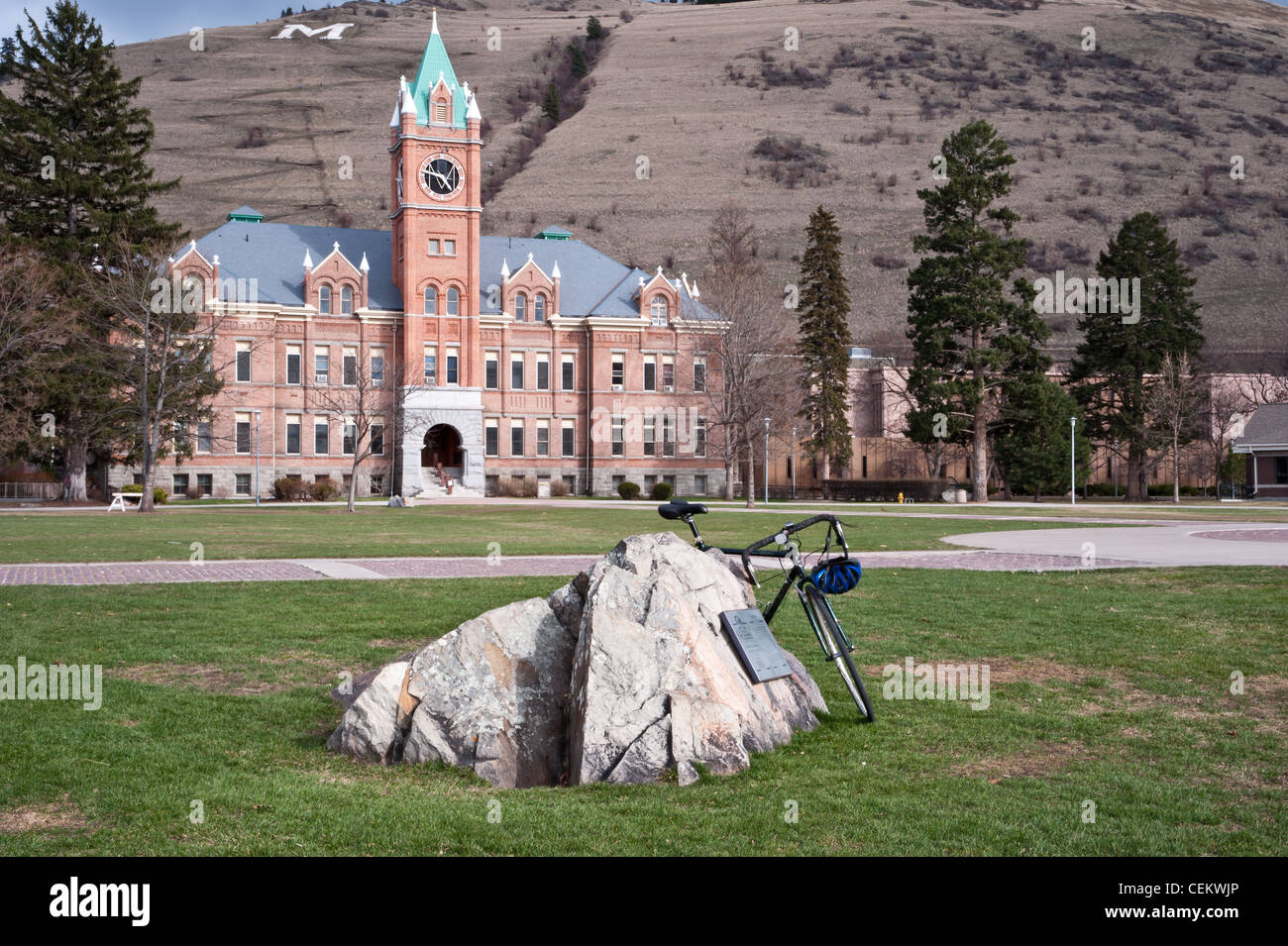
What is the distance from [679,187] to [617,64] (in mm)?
57575

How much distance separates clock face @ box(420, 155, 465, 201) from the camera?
2918 inches

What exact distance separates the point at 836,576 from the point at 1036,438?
5921 centimetres

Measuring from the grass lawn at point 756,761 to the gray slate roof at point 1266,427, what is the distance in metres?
61.8

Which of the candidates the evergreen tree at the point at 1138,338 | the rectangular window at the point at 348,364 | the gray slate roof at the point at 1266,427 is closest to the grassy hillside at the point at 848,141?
the evergreen tree at the point at 1138,338

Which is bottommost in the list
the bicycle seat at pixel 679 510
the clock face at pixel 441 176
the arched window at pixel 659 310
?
the bicycle seat at pixel 679 510

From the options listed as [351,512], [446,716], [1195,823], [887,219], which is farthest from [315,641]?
[887,219]

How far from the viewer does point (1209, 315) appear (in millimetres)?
120250

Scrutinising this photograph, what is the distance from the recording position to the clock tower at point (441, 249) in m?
73.4

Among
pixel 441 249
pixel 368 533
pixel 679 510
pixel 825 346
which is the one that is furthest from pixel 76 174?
pixel 679 510

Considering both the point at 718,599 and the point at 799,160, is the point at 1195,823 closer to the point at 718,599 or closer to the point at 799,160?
the point at 718,599

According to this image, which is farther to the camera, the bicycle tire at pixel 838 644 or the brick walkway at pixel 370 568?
the brick walkway at pixel 370 568

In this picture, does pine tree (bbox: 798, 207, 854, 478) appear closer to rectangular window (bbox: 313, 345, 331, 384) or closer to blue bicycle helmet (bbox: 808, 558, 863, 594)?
rectangular window (bbox: 313, 345, 331, 384)

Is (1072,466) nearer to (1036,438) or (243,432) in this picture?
(1036,438)

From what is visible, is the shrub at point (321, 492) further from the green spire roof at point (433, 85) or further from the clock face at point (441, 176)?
the green spire roof at point (433, 85)
